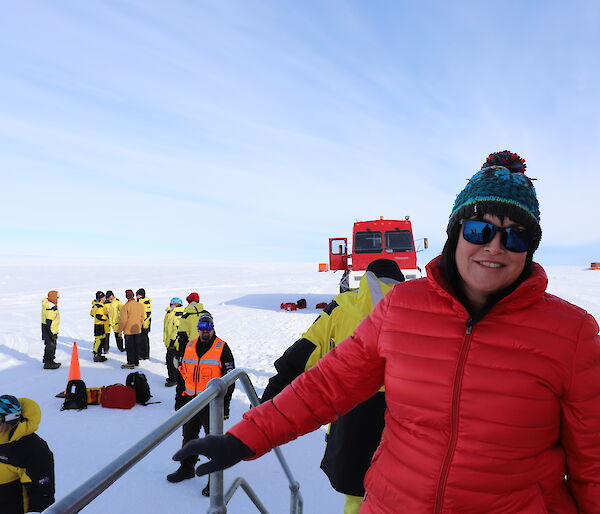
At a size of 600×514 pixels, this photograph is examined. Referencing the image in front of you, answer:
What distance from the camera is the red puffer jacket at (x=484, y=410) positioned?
A: 1.07 m

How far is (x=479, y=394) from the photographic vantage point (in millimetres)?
1107

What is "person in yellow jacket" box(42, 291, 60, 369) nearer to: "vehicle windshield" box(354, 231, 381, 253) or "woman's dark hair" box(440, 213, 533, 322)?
"vehicle windshield" box(354, 231, 381, 253)

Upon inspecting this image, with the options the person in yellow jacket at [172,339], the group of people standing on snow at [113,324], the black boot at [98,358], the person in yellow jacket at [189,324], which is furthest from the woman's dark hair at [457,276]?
the black boot at [98,358]

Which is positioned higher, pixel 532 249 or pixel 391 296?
pixel 532 249

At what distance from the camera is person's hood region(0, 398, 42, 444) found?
296cm

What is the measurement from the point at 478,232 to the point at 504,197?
0.43ft

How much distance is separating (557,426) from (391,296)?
0.59 m

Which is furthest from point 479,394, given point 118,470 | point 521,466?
point 118,470

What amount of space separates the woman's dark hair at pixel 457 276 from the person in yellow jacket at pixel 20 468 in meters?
3.33

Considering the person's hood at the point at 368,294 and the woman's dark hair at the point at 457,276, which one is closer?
the woman's dark hair at the point at 457,276

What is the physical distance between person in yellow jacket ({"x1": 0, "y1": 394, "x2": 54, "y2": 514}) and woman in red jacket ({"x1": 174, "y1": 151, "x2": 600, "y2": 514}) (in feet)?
8.65

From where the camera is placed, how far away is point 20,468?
292cm

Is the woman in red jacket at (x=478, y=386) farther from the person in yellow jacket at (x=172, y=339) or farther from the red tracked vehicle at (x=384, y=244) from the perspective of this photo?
the red tracked vehicle at (x=384, y=244)

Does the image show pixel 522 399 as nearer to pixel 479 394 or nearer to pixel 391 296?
pixel 479 394
